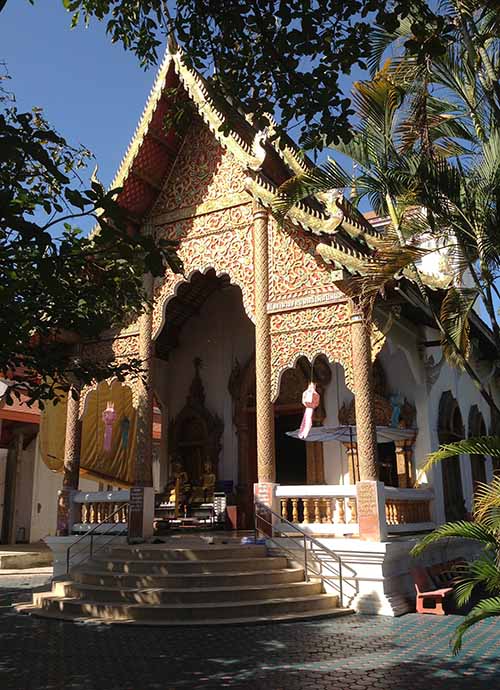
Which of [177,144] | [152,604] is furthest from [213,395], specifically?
[152,604]

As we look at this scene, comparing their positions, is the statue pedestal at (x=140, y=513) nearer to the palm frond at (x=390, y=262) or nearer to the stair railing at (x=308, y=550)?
the stair railing at (x=308, y=550)

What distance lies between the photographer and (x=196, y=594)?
7168mm

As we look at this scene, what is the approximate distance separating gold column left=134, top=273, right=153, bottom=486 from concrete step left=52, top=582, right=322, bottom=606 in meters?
2.22

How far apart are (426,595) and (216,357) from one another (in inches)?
241

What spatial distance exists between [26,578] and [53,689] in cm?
787

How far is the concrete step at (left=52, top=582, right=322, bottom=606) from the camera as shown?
23.5 ft

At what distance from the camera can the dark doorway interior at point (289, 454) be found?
11.5 metres

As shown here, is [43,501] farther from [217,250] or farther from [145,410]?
[217,250]

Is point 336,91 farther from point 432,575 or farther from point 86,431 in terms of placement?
point 86,431

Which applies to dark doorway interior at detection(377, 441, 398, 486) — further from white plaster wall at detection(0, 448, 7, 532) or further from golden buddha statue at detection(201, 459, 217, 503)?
white plaster wall at detection(0, 448, 7, 532)

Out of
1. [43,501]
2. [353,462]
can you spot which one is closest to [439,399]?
[353,462]

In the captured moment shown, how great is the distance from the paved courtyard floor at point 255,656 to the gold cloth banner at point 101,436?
14.6 feet

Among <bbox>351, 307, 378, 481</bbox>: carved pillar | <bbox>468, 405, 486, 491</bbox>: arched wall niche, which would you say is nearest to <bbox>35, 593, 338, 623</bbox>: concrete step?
<bbox>351, 307, 378, 481</bbox>: carved pillar

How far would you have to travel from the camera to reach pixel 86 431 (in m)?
12.1
